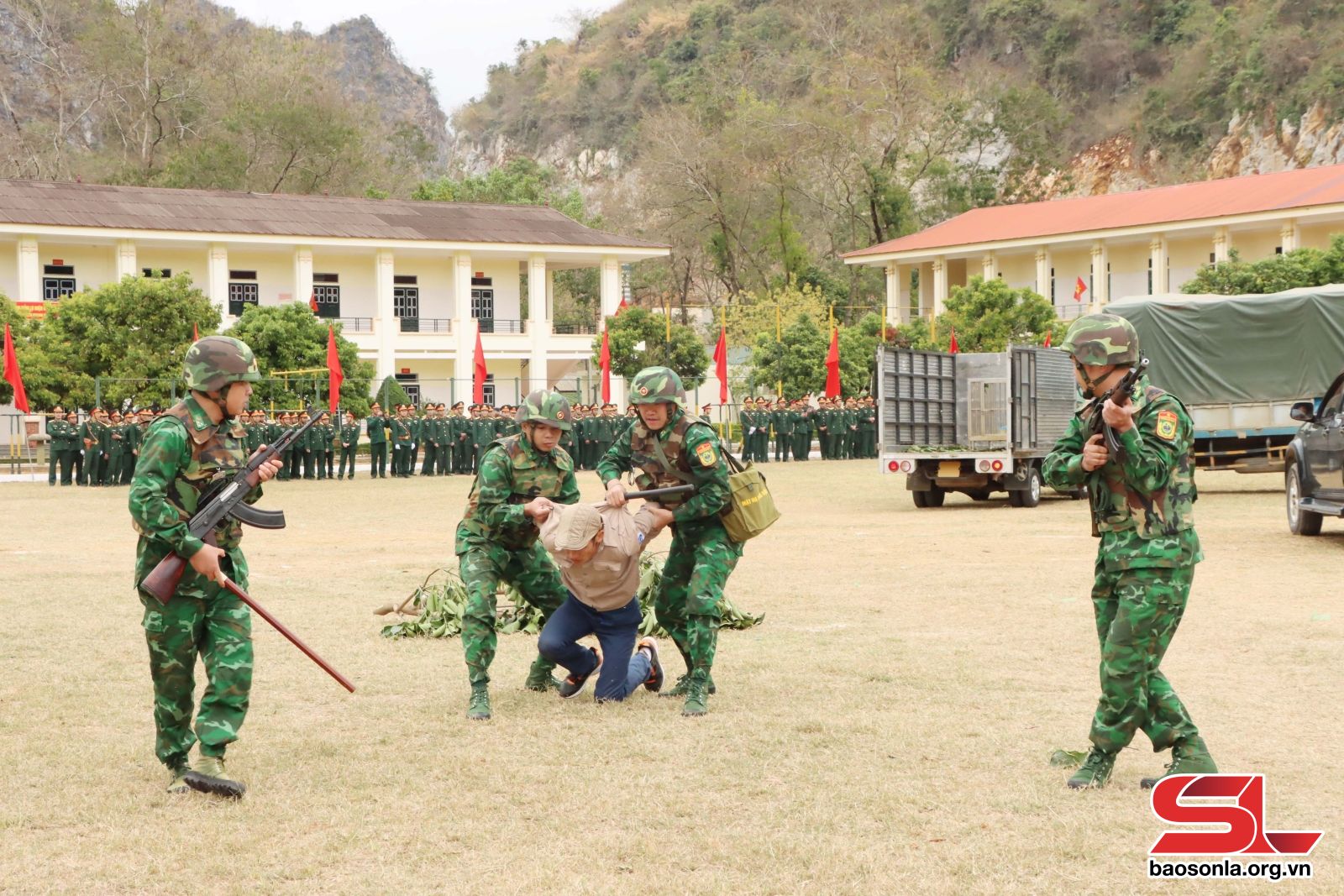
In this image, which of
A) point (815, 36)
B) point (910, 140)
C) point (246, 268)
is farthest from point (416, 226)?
point (815, 36)

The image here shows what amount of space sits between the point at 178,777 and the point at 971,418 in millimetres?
17489

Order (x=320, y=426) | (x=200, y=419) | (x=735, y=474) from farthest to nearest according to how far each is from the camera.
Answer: (x=320, y=426) < (x=735, y=474) < (x=200, y=419)

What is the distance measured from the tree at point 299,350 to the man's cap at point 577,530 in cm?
3107

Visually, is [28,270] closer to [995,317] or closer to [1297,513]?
[995,317]

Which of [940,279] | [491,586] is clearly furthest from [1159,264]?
[491,586]

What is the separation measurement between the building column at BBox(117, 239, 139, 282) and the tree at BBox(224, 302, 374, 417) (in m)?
9.63

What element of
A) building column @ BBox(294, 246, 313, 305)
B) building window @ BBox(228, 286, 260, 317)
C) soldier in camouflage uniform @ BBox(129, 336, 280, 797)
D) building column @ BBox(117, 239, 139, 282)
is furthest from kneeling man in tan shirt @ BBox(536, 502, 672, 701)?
building window @ BBox(228, 286, 260, 317)

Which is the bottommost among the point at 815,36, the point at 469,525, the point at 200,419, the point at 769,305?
the point at 469,525

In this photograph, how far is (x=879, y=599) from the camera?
458 inches

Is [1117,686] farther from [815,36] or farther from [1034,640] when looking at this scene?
[815,36]

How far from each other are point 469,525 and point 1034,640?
12.7 feet

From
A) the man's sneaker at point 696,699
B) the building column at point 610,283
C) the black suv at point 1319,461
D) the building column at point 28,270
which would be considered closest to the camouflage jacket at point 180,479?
the man's sneaker at point 696,699

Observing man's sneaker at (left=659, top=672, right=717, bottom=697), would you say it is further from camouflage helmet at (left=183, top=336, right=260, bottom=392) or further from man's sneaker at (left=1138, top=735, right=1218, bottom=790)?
camouflage helmet at (left=183, top=336, right=260, bottom=392)

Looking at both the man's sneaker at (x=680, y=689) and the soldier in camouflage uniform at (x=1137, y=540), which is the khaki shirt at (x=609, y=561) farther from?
the soldier in camouflage uniform at (x=1137, y=540)
